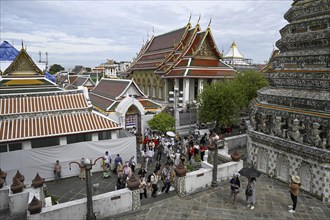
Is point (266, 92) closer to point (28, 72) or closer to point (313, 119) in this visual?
point (313, 119)

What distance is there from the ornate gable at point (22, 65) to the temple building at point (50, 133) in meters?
2.20

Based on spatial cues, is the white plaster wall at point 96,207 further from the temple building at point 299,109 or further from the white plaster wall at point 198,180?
the temple building at point 299,109

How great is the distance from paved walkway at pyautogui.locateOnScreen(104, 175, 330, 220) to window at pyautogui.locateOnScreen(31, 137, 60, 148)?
6685mm

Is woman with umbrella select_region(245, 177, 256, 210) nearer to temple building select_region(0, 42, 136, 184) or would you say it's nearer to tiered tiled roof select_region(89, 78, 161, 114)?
temple building select_region(0, 42, 136, 184)

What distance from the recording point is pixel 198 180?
37.1 ft

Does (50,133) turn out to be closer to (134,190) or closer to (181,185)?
(134,190)

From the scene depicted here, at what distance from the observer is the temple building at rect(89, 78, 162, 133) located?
19672 millimetres

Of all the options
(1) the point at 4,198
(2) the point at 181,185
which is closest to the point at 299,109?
(2) the point at 181,185

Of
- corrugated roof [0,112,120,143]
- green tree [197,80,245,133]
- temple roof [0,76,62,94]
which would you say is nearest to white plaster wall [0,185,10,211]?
corrugated roof [0,112,120,143]

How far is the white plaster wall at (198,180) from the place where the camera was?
1101 centimetres

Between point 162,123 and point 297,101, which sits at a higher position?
point 297,101

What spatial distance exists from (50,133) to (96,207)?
20.0 feet

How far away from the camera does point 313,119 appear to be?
36.9ft

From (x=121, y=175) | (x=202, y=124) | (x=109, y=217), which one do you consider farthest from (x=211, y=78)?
(x=109, y=217)
